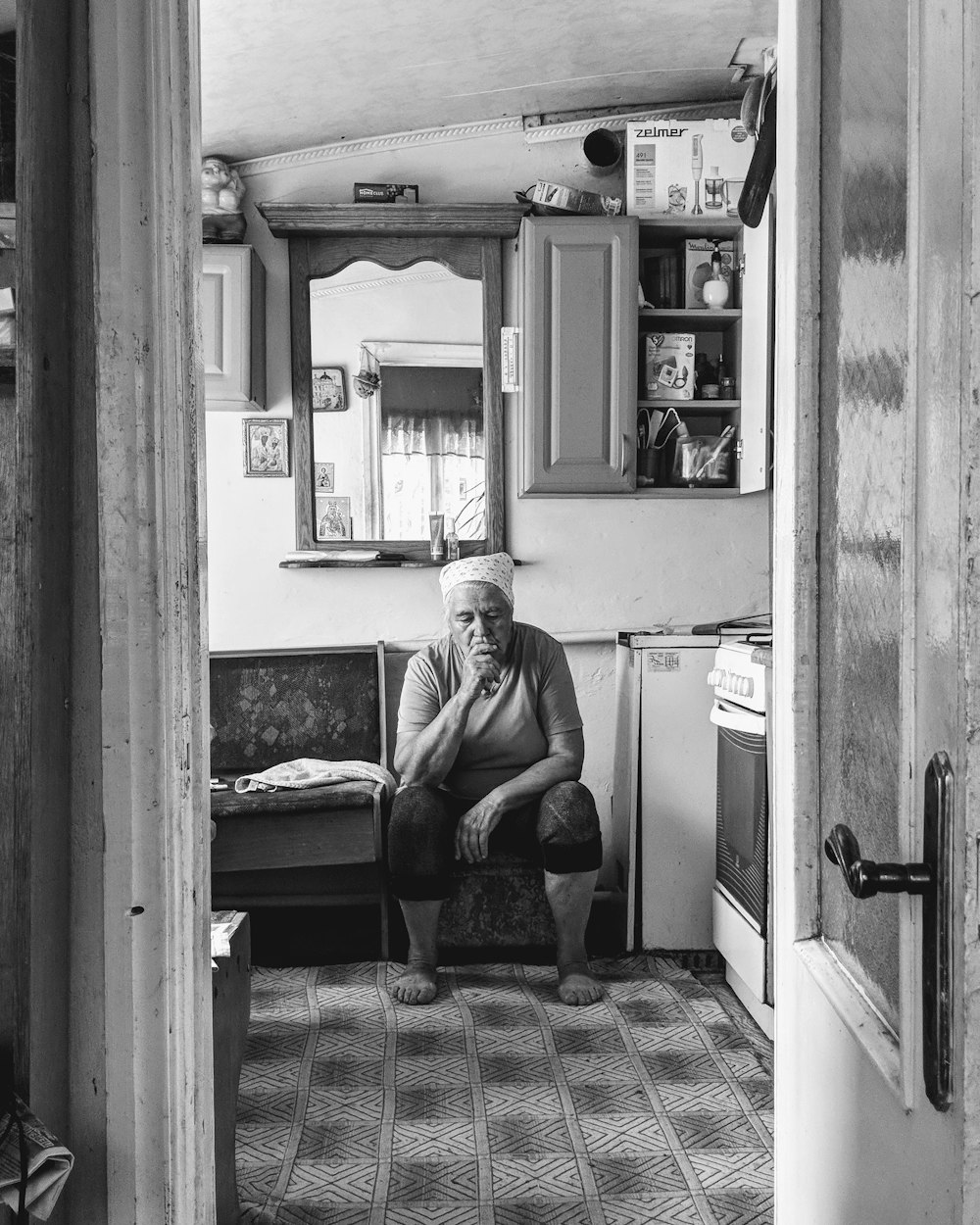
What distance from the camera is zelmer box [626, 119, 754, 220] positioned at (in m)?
3.46

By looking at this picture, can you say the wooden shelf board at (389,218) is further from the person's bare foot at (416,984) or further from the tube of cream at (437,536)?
the person's bare foot at (416,984)

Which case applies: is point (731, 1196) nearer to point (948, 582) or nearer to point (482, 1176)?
point (482, 1176)

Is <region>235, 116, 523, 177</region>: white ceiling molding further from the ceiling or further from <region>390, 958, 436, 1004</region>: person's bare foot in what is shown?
<region>390, 958, 436, 1004</region>: person's bare foot

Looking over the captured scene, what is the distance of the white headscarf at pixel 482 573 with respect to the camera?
125 inches

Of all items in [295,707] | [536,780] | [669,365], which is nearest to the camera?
[536,780]

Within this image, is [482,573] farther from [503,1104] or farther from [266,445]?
[503,1104]

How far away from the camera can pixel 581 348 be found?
344 cm

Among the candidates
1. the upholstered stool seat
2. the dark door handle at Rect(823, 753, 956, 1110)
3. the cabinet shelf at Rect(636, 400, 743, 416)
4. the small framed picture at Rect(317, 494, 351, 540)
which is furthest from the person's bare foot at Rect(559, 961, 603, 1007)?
the dark door handle at Rect(823, 753, 956, 1110)

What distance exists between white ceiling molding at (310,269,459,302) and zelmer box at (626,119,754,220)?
2.23 feet

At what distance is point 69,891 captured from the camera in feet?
3.53

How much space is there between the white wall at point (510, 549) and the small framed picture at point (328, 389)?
112 millimetres

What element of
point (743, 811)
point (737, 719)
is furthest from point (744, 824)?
point (737, 719)

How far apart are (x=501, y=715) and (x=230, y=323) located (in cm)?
155

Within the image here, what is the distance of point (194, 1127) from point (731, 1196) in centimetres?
121
